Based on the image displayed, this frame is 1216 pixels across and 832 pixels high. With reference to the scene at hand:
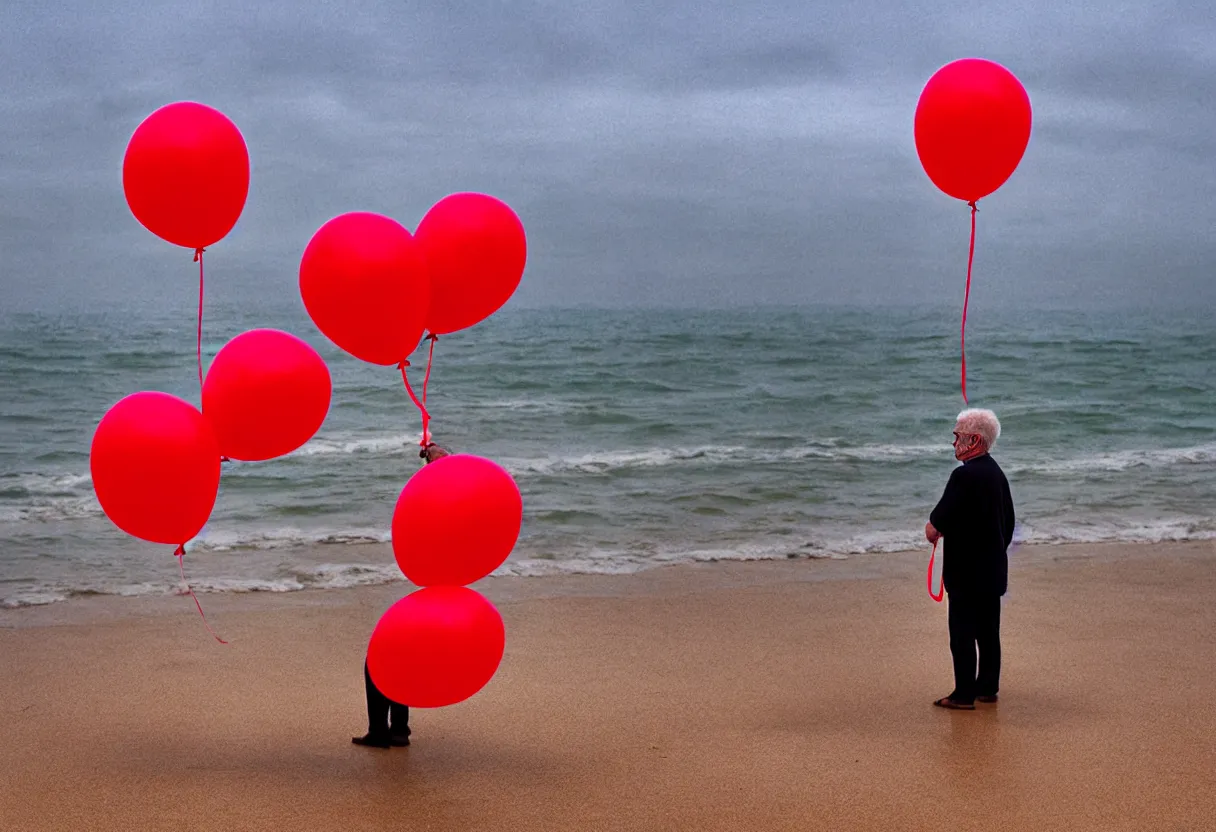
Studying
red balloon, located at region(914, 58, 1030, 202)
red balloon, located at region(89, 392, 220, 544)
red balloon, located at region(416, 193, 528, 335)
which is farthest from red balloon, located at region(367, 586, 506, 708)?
red balloon, located at region(914, 58, 1030, 202)

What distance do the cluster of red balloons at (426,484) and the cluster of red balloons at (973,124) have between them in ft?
6.58

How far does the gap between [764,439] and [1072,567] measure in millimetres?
8501

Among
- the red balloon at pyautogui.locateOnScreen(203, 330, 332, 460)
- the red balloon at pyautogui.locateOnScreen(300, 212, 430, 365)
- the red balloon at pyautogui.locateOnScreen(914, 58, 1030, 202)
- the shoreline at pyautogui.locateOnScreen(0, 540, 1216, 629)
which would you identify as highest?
the red balloon at pyautogui.locateOnScreen(914, 58, 1030, 202)

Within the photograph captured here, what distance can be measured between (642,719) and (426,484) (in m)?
1.81

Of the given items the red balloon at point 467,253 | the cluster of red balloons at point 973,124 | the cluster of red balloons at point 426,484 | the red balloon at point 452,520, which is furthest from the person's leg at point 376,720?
the cluster of red balloons at point 973,124

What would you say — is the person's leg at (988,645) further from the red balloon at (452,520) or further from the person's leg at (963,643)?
the red balloon at (452,520)

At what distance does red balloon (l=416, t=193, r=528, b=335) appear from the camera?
4.45 metres

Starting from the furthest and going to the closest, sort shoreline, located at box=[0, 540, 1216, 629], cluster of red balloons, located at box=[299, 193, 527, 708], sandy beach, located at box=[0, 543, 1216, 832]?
shoreline, located at box=[0, 540, 1216, 629], sandy beach, located at box=[0, 543, 1216, 832], cluster of red balloons, located at box=[299, 193, 527, 708]

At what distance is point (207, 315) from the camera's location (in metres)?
39.3

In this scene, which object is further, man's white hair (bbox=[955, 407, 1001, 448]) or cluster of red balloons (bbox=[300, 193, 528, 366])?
man's white hair (bbox=[955, 407, 1001, 448])

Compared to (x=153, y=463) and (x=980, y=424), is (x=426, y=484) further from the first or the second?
(x=980, y=424)

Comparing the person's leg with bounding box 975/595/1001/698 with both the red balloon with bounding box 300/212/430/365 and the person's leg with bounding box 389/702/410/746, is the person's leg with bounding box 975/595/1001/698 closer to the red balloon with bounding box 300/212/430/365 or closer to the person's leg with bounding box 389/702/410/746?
the person's leg with bounding box 389/702/410/746

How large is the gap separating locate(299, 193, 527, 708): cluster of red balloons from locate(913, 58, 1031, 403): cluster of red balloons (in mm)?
2006

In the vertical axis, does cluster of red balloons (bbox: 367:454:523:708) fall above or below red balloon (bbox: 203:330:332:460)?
below
